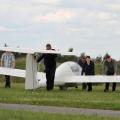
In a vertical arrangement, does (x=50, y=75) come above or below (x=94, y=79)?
above

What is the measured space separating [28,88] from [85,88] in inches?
249

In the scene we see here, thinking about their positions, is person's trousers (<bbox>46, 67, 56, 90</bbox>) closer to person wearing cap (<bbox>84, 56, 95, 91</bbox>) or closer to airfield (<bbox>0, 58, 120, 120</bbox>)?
person wearing cap (<bbox>84, 56, 95, 91</bbox>)

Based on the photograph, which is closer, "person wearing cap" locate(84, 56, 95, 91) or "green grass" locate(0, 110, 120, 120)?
"green grass" locate(0, 110, 120, 120)

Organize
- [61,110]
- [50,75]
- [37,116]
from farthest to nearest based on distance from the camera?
[50,75] < [61,110] < [37,116]

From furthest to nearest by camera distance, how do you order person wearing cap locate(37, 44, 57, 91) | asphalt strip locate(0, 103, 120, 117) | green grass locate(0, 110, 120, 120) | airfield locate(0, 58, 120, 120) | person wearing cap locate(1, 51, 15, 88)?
person wearing cap locate(1, 51, 15, 88), person wearing cap locate(37, 44, 57, 91), asphalt strip locate(0, 103, 120, 117), airfield locate(0, 58, 120, 120), green grass locate(0, 110, 120, 120)

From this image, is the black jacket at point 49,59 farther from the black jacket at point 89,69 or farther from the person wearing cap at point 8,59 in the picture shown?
the person wearing cap at point 8,59

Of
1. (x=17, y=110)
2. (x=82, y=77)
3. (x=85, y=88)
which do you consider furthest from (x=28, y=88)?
(x=17, y=110)

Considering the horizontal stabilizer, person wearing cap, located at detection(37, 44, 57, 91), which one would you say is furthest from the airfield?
the horizontal stabilizer

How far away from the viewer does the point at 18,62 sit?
65.3 metres

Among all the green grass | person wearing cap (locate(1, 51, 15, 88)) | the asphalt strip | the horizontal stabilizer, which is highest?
person wearing cap (locate(1, 51, 15, 88))

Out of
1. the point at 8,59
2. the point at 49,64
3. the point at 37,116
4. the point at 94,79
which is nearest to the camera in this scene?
the point at 37,116

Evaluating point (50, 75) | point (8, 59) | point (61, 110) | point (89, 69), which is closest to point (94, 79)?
point (89, 69)

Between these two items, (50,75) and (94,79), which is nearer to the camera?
(50,75)

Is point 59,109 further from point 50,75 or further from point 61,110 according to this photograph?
point 50,75
